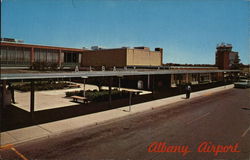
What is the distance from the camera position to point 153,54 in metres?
44.3

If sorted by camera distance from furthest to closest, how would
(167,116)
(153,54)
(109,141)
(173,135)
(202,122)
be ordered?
(153,54), (167,116), (202,122), (173,135), (109,141)

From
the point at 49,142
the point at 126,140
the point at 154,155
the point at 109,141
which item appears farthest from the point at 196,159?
the point at 49,142

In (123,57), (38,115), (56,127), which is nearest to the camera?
(56,127)

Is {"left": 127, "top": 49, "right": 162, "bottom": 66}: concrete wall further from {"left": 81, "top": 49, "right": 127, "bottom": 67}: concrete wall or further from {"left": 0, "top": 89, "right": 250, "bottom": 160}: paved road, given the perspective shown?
{"left": 0, "top": 89, "right": 250, "bottom": 160}: paved road

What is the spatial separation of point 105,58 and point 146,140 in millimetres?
35730

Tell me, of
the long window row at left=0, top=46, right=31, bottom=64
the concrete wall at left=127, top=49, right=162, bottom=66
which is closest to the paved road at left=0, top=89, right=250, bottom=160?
the concrete wall at left=127, top=49, right=162, bottom=66

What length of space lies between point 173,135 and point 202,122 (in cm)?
352

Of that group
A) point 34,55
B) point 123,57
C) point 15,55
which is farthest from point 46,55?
point 123,57

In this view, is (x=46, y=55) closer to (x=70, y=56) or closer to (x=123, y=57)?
(x=70, y=56)

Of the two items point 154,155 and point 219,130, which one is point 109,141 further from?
point 219,130

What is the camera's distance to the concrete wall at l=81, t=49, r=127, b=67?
39.1m

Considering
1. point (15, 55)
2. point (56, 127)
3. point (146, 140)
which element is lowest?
point (146, 140)

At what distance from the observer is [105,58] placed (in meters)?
43.5

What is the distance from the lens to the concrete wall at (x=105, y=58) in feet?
128
